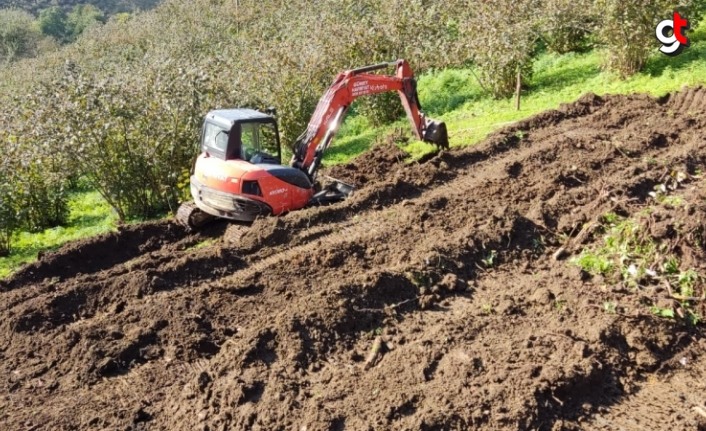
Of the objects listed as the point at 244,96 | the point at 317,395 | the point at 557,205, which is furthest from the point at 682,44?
the point at 317,395

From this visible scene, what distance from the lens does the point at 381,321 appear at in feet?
22.8

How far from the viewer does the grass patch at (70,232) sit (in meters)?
11.5

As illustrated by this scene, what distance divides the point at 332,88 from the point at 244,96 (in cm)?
400

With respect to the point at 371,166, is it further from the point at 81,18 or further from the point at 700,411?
the point at 81,18

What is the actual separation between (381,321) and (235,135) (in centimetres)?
414

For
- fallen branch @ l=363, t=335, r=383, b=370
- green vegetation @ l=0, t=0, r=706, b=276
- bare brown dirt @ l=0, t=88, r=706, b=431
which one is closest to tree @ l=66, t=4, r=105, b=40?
green vegetation @ l=0, t=0, r=706, b=276

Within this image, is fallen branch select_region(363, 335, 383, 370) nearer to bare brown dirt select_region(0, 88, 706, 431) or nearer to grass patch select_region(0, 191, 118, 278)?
bare brown dirt select_region(0, 88, 706, 431)

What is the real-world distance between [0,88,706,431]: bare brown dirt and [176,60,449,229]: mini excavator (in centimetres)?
42

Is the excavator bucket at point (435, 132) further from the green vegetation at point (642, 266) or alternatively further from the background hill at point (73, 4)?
the background hill at point (73, 4)

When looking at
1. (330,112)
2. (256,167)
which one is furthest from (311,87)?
(256,167)

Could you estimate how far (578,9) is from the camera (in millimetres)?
16516

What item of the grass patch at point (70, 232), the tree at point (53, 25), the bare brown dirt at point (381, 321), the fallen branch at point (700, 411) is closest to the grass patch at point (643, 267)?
the bare brown dirt at point (381, 321)

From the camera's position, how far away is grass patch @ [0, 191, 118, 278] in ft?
37.8

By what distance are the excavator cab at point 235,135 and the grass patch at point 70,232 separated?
10.4ft
